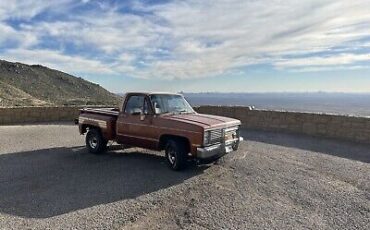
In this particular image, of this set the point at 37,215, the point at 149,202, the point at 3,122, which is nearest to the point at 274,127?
the point at 149,202

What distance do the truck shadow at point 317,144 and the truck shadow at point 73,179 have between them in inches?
169

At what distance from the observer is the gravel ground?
15.7 ft

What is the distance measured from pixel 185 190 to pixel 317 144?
20.6ft

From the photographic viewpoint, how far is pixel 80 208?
17.1ft

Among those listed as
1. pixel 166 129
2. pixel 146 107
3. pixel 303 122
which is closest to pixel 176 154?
pixel 166 129

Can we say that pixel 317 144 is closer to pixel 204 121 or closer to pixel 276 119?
pixel 276 119

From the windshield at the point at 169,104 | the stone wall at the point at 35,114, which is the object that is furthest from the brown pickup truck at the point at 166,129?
the stone wall at the point at 35,114

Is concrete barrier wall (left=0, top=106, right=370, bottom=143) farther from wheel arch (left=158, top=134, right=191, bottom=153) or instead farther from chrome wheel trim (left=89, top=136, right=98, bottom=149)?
chrome wheel trim (left=89, top=136, right=98, bottom=149)

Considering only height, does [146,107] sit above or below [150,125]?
above

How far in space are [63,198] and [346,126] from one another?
9.44 meters

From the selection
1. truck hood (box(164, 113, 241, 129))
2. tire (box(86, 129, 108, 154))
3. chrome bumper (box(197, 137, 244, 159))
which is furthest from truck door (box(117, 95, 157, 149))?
chrome bumper (box(197, 137, 244, 159))

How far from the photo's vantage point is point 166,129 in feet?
24.8

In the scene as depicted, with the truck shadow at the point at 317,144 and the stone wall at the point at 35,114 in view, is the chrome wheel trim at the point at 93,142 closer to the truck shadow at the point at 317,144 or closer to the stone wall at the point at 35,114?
Result: the truck shadow at the point at 317,144

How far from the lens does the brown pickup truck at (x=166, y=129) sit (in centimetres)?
714
